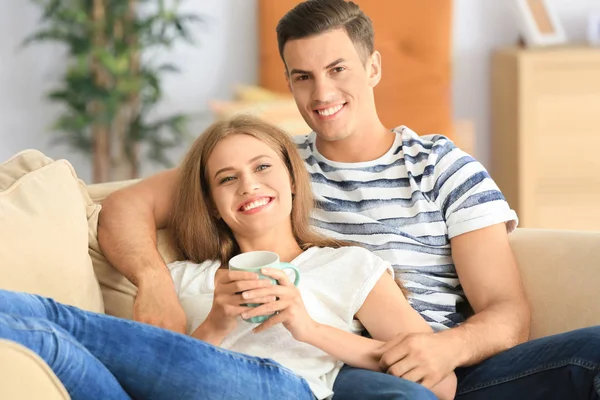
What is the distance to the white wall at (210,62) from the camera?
4273mm

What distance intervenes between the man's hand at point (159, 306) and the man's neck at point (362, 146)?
481 mm

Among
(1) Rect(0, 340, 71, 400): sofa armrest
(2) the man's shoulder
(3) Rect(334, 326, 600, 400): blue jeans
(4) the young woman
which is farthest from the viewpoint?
(2) the man's shoulder

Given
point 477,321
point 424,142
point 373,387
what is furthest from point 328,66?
point 373,387

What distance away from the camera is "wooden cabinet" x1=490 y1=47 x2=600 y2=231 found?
3.92 m

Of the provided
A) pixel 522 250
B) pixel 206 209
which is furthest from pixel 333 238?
pixel 522 250

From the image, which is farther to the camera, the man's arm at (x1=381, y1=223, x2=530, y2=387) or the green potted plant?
the green potted plant

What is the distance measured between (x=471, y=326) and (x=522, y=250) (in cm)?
26

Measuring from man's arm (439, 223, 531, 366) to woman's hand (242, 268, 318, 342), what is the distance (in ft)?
1.06

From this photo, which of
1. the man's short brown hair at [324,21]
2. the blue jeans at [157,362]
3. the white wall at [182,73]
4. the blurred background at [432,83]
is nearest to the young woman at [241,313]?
the blue jeans at [157,362]

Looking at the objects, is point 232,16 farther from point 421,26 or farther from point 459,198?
point 459,198

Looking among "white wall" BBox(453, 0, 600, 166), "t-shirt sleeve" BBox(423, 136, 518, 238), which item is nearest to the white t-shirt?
"t-shirt sleeve" BBox(423, 136, 518, 238)

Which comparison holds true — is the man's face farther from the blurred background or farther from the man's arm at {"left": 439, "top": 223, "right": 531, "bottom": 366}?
the blurred background

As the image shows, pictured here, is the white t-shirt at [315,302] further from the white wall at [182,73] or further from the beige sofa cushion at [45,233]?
the white wall at [182,73]

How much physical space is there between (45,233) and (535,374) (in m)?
0.92
